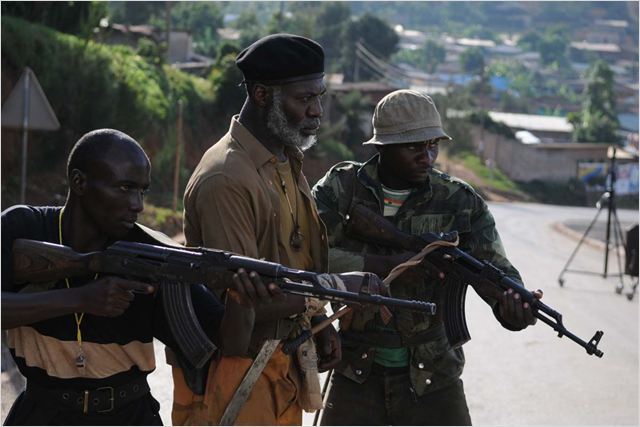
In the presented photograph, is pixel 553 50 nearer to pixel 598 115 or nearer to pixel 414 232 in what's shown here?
pixel 598 115

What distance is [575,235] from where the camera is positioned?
94.5 feet

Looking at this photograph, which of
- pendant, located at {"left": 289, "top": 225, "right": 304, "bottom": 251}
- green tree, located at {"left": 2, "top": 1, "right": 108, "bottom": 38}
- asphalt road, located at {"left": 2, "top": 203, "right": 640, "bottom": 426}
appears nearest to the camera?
pendant, located at {"left": 289, "top": 225, "right": 304, "bottom": 251}

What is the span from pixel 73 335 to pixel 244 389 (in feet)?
2.08

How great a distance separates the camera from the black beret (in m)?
4.00

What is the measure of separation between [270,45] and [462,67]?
142 m

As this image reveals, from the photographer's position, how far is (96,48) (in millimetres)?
20328

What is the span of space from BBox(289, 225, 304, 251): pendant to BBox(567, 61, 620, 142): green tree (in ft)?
232

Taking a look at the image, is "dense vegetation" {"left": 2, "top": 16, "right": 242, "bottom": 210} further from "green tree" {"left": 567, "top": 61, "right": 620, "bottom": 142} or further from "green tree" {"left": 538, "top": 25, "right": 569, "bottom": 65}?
"green tree" {"left": 538, "top": 25, "right": 569, "bottom": 65}

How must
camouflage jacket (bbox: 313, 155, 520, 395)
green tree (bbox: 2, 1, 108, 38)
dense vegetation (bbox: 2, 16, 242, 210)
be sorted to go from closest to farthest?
camouflage jacket (bbox: 313, 155, 520, 395)
dense vegetation (bbox: 2, 16, 242, 210)
green tree (bbox: 2, 1, 108, 38)

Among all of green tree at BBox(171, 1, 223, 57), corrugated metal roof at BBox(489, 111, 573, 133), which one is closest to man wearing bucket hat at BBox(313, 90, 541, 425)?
corrugated metal roof at BBox(489, 111, 573, 133)

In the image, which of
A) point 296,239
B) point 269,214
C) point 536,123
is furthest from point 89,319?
point 536,123

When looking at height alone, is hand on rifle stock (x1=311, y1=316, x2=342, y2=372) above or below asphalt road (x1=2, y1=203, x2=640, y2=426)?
above

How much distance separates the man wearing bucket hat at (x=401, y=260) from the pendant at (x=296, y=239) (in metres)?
0.81

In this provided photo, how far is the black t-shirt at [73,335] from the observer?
3.46 meters
